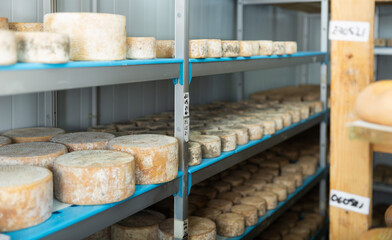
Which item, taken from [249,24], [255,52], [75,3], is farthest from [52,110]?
[249,24]

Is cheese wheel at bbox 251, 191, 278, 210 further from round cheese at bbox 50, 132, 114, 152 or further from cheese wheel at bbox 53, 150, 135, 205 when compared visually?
cheese wheel at bbox 53, 150, 135, 205

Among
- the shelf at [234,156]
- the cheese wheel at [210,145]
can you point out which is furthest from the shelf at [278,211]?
the cheese wheel at [210,145]

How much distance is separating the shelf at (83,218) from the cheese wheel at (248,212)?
117cm

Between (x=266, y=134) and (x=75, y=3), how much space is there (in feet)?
5.27

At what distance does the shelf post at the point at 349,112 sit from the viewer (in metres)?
1.37

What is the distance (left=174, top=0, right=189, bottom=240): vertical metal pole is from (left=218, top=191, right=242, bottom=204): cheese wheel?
987 millimetres

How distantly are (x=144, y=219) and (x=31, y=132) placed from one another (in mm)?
788

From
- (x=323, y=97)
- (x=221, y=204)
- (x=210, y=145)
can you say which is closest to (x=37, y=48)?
(x=210, y=145)

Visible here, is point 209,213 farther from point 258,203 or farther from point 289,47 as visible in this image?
point 289,47

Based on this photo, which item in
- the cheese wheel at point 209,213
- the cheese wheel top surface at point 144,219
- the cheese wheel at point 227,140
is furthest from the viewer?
the cheese wheel at point 209,213

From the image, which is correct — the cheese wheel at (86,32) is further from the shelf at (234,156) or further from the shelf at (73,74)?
the shelf at (234,156)

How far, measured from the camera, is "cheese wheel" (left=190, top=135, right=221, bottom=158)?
8.13 ft

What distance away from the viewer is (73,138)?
2.13 metres

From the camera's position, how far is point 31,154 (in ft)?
5.80
